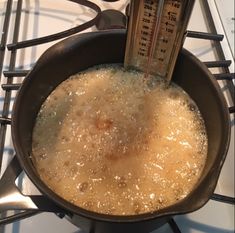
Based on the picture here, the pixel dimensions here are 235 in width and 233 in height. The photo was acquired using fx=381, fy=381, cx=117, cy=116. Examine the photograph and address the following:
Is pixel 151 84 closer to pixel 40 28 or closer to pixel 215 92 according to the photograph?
pixel 215 92

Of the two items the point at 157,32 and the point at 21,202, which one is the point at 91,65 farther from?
the point at 21,202

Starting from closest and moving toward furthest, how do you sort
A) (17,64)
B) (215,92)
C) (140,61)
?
(215,92) < (140,61) < (17,64)

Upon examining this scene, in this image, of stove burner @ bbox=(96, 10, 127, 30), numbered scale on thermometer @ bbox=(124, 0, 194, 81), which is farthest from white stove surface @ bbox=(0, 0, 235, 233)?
numbered scale on thermometer @ bbox=(124, 0, 194, 81)

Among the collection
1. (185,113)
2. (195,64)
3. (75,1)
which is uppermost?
(75,1)

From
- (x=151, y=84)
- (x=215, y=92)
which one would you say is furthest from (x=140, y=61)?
(x=215, y=92)

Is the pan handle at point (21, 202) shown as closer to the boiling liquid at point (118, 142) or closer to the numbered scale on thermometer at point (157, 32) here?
the boiling liquid at point (118, 142)

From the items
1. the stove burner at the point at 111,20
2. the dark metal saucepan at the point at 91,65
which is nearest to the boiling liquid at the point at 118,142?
the dark metal saucepan at the point at 91,65

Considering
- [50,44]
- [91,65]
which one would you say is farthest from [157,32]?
[50,44]
